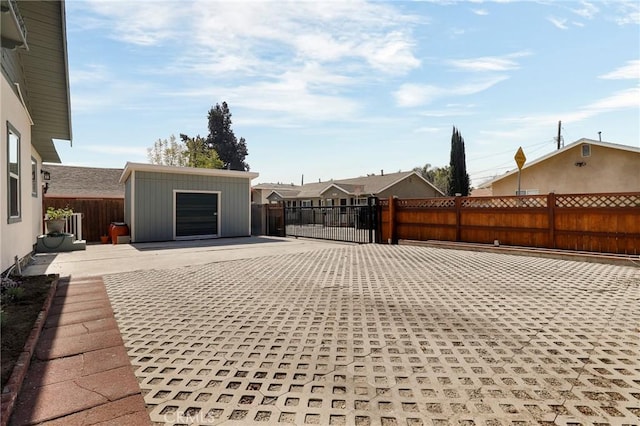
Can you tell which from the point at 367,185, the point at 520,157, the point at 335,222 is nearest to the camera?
the point at 520,157

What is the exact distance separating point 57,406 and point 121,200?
14.0 meters

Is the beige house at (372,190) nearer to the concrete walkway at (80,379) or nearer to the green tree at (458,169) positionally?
the green tree at (458,169)

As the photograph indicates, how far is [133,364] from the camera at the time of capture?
2613 mm

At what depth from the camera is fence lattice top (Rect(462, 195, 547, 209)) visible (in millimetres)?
8844

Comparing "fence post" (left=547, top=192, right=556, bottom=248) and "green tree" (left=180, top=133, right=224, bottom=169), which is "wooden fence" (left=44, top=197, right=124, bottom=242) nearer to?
"fence post" (left=547, top=192, right=556, bottom=248)

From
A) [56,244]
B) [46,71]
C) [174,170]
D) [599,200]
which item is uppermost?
[46,71]

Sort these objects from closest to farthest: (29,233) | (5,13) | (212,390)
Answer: (212,390)
(5,13)
(29,233)

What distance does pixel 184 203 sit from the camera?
13.3 metres

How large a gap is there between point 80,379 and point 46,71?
745 centimetres

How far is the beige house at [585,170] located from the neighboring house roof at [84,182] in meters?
22.6

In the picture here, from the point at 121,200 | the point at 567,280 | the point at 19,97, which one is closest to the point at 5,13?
the point at 19,97

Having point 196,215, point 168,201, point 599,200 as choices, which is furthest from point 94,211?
point 599,200

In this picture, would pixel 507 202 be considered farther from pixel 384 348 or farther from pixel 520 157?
pixel 384 348

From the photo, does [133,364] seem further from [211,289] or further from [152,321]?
[211,289]
